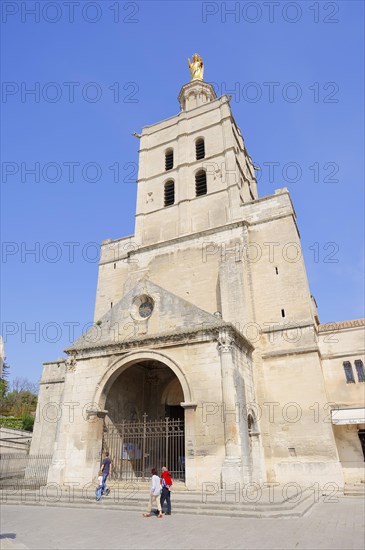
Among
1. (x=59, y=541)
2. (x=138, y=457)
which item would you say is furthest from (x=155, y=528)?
(x=138, y=457)

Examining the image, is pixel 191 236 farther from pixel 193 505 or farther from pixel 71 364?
pixel 193 505

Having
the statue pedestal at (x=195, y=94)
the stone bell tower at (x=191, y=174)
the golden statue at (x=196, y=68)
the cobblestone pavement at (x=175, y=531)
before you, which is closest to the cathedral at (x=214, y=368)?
the stone bell tower at (x=191, y=174)

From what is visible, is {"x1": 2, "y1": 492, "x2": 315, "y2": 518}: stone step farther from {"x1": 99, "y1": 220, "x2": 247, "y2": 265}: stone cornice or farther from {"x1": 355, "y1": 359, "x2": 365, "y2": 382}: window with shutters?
{"x1": 99, "y1": 220, "x2": 247, "y2": 265}: stone cornice

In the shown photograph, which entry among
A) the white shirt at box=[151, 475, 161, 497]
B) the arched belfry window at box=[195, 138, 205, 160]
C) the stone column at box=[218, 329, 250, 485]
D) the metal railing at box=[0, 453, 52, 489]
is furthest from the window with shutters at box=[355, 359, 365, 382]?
the arched belfry window at box=[195, 138, 205, 160]

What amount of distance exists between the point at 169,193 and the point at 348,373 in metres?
16.1

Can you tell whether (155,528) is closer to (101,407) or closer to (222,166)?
(101,407)

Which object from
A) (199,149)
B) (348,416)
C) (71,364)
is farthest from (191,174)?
(348,416)

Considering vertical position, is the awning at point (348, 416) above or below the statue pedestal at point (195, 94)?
below

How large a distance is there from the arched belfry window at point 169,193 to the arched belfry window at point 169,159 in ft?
5.24

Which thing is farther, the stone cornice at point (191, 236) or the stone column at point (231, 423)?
the stone cornice at point (191, 236)

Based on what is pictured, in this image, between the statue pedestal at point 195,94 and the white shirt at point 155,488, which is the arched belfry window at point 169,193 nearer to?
the statue pedestal at point 195,94

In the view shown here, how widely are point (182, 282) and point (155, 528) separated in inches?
538

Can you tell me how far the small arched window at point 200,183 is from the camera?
78.7 ft

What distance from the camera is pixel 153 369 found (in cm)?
1823
